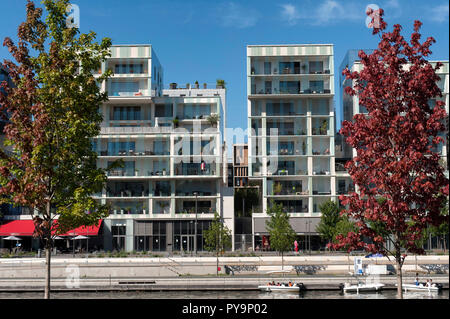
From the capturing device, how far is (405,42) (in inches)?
498

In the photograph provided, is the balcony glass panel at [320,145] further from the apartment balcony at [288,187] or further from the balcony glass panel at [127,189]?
the balcony glass panel at [127,189]

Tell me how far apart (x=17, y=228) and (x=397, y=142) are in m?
55.7

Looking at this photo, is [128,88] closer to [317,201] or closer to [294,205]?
[294,205]

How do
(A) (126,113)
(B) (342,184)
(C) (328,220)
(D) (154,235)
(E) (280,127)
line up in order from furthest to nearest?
(A) (126,113) → (E) (280,127) → (B) (342,184) → (D) (154,235) → (C) (328,220)

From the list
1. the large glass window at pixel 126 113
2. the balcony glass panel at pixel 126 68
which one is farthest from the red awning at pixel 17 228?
the balcony glass panel at pixel 126 68

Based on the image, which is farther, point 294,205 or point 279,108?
point 279,108

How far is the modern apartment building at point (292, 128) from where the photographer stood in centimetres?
6378

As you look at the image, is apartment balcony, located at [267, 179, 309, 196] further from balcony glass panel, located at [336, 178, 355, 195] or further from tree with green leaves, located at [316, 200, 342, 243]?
tree with green leaves, located at [316, 200, 342, 243]

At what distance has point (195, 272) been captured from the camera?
44.4 metres

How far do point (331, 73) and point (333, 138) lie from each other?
27.4 feet

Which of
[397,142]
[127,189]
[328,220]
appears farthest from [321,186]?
[397,142]

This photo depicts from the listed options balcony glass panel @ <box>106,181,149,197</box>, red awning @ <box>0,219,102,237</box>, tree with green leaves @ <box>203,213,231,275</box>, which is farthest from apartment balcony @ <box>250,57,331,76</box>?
red awning @ <box>0,219,102,237</box>

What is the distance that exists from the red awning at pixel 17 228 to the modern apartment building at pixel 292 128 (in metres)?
26.3

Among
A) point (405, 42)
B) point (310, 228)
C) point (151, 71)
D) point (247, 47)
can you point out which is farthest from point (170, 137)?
point (405, 42)
